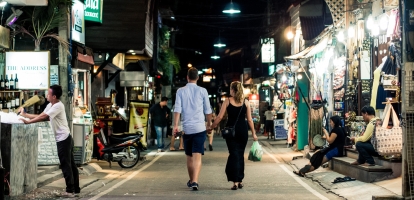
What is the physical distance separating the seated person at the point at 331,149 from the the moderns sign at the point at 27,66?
631cm

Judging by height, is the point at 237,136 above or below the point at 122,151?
above

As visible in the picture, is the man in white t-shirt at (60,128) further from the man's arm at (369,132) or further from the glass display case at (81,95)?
the man's arm at (369,132)

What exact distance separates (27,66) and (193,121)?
4814 mm

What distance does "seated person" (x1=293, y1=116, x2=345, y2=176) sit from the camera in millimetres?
15695

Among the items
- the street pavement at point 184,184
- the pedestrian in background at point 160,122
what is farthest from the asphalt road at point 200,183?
the pedestrian in background at point 160,122

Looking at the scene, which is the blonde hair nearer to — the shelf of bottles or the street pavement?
the street pavement

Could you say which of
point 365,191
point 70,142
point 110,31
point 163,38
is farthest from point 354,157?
point 163,38

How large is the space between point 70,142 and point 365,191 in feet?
17.6

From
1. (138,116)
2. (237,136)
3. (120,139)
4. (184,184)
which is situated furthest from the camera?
(138,116)

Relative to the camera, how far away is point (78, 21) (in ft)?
58.2

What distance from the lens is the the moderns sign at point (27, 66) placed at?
50.3ft

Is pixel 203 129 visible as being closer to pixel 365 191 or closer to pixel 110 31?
pixel 365 191

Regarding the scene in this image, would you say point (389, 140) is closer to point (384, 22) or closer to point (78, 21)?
point (384, 22)

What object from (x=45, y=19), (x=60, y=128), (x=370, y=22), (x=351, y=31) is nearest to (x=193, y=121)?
(x=60, y=128)
